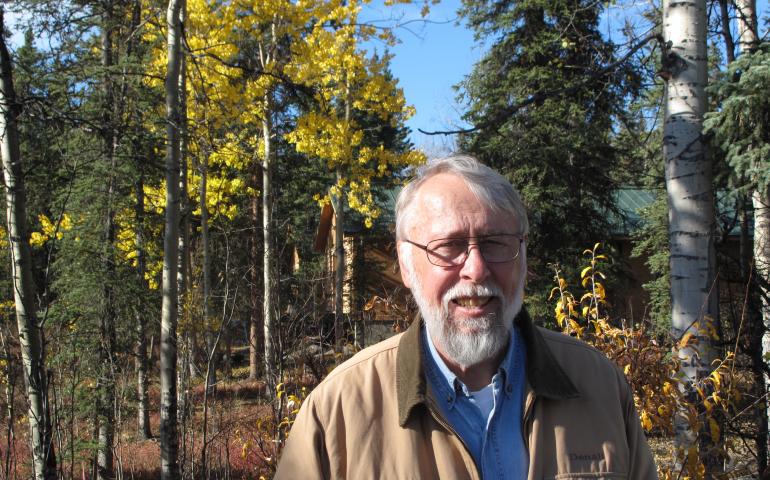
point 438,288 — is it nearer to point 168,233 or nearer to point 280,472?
point 280,472

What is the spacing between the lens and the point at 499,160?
16391mm

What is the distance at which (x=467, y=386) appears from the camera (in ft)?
6.55

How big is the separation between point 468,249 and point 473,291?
120 mm

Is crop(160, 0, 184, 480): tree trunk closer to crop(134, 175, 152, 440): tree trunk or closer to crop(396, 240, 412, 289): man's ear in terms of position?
crop(134, 175, 152, 440): tree trunk

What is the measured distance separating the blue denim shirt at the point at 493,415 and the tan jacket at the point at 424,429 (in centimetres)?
5

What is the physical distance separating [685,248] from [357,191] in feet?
43.5

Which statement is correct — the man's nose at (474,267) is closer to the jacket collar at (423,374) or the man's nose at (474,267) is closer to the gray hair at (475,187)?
the gray hair at (475,187)

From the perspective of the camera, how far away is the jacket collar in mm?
1810

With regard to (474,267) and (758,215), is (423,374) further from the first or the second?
(758,215)

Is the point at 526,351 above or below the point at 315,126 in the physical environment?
below

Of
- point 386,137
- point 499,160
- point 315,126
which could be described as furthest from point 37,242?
point 386,137

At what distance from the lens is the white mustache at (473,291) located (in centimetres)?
192

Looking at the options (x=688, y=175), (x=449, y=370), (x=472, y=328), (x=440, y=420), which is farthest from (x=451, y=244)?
(x=688, y=175)

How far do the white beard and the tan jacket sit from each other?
0.09 m
